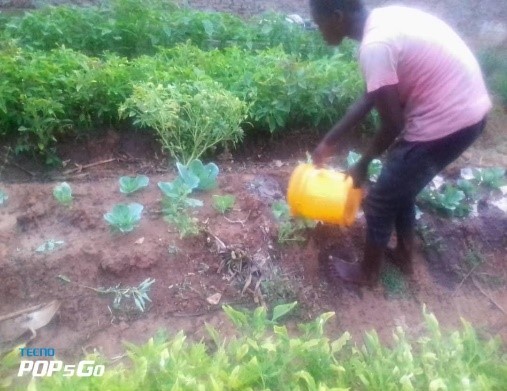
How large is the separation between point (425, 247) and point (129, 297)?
1870 mm

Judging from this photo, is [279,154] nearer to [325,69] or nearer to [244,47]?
[325,69]

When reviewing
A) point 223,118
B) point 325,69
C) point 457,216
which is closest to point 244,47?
point 325,69

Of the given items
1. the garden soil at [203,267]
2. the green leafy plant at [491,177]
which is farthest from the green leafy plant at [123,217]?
the green leafy plant at [491,177]

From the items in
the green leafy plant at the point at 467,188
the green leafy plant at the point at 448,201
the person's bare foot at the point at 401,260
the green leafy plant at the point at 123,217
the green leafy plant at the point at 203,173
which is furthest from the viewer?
the green leafy plant at the point at 467,188

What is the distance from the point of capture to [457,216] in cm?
392

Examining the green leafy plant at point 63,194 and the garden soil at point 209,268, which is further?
the green leafy plant at point 63,194

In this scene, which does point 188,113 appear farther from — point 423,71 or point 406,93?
point 423,71

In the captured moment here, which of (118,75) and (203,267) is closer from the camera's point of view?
(203,267)

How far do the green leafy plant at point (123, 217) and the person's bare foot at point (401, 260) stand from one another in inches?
59.9

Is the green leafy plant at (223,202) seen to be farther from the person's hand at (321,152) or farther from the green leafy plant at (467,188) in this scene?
the green leafy plant at (467,188)

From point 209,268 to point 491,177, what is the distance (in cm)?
213

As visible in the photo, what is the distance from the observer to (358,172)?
2984 millimetres

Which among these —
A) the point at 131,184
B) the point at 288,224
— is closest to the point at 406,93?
the point at 288,224

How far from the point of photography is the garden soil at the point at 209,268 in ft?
9.89
